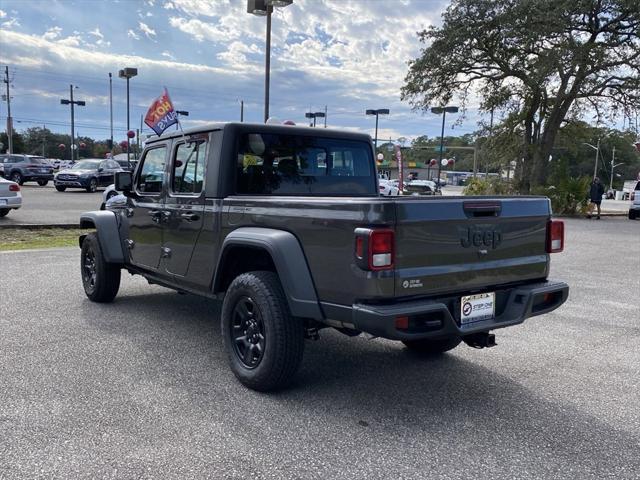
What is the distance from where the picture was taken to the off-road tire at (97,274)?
616 cm

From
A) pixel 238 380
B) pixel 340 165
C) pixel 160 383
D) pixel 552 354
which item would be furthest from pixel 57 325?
Result: pixel 552 354

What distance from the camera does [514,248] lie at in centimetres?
394

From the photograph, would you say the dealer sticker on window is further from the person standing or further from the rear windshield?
the person standing

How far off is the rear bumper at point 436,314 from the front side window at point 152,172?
257 cm

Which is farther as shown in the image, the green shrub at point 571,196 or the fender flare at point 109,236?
the green shrub at point 571,196

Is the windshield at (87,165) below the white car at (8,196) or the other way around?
the other way around

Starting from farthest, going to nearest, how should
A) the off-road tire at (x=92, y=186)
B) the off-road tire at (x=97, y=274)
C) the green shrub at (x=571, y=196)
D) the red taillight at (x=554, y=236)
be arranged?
the off-road tire at (x=92, y=186) < the green shrub at (x=571, y=196) < the off-road tire at (x=97, y=274) < the red taillight at (x=554, y=236)

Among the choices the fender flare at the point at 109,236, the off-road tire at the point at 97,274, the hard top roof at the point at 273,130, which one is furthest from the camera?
the off-road tire at the point at 97,274

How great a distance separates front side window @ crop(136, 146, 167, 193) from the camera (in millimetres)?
5340

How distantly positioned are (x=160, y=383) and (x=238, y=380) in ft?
1.79

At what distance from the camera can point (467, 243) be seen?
3.63m

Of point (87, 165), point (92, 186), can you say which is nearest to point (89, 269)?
point (92, 186)

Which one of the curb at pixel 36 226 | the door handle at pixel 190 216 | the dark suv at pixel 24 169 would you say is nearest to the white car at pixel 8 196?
the curb at pixel 36 226

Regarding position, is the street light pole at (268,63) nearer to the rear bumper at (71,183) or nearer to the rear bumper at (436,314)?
the rear bumper at (436,314)
